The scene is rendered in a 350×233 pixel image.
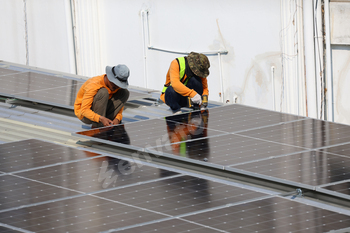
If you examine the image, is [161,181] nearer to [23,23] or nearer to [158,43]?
[158,43]

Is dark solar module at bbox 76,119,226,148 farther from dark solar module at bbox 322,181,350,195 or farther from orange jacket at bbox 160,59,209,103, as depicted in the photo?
dark solar module at bbox 322,181,350,195

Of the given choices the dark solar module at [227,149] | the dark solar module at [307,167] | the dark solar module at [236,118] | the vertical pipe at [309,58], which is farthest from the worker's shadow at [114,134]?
the vertical pipe at [309,58]

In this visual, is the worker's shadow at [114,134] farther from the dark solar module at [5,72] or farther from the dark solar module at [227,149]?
the dark solar module at [5,72]

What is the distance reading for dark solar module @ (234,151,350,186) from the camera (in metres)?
7.45

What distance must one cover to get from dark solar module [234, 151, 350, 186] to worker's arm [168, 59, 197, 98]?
3.67m

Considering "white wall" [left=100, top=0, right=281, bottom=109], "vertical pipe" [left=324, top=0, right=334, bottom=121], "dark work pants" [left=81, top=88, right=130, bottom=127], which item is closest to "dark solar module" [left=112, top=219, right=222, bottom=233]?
"dark work pants" [left=81, top=88, right=130, bottom=127]

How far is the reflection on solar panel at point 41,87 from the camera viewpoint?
39.6ft

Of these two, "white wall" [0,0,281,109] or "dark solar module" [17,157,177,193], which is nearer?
"dark solar module" [17,157,177,193]

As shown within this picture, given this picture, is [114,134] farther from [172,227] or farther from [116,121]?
[172,227]

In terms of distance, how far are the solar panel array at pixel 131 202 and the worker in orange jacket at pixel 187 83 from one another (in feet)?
11.5

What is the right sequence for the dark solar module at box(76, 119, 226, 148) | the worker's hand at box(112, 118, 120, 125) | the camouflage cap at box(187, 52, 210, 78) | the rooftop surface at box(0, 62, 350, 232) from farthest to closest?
1. the camouflage cap at box(187, 52, 210, 78)
2. the worker's hand at box(112, 118, 120, 125)
3. the dark solar module at box(76, 119, 226, 148)
4. the rooftop surface at box(0, 62, 350, 232)

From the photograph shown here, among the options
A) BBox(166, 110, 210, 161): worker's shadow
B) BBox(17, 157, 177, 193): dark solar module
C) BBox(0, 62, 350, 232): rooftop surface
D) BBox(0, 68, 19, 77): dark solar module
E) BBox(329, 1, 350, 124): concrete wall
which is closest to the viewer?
BBox(0, 62, 350, 232): rooftop surface

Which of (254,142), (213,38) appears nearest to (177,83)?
(254,142)

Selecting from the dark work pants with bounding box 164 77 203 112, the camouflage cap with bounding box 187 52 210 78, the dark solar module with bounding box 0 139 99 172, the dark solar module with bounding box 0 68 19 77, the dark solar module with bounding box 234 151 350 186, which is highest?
the camouflage cap with bounding box 187 52 210 78
